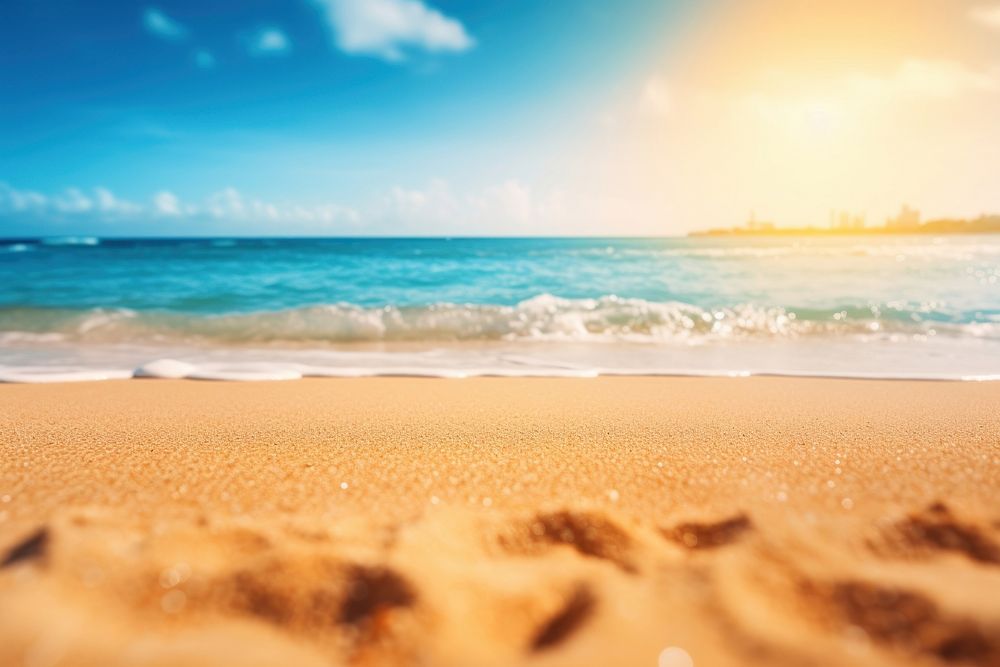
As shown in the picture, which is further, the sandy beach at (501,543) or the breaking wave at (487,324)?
the breaking wave at (487,324)

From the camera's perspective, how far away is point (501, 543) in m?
1.32

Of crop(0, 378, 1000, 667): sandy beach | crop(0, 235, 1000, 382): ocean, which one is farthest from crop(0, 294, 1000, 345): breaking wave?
crop(0, 378, 1000, 667): sandy beach

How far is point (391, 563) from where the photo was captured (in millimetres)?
1128

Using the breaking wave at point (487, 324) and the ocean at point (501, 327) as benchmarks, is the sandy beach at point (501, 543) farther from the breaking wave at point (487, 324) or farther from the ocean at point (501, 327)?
the breaking wave at point (487, 324)

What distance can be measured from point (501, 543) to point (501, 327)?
19.9ft

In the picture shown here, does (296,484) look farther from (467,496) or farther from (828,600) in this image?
(828,600)

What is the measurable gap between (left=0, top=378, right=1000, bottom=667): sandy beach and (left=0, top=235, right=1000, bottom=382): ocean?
6.65ft

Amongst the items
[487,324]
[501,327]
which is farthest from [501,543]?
[487,324]

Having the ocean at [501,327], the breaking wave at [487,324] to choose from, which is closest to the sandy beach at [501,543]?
the ocean at [501,327]

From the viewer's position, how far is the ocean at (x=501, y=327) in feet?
15.5

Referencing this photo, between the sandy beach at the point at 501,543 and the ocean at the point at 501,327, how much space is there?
203 centimetres

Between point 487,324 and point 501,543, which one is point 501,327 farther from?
point 501,543

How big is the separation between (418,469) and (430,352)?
4075 millimetres

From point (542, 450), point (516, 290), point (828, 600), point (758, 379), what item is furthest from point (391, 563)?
point (516, 290)
